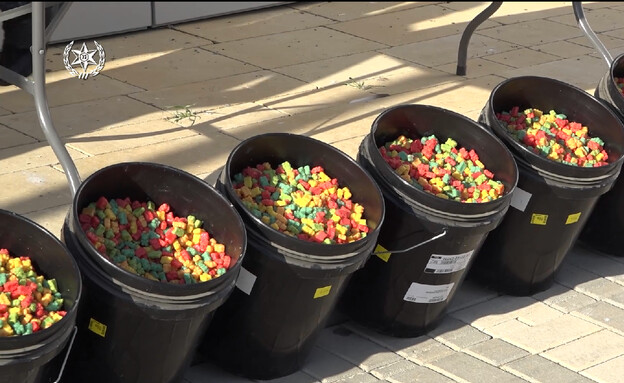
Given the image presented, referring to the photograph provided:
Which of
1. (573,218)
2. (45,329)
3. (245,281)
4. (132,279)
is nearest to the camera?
(45,329)

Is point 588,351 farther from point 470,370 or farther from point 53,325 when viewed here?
point 53,325

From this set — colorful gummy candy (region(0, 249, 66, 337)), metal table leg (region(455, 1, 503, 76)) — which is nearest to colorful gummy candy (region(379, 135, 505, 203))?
colorful gummy candy (region(0, 249, 66, 337))

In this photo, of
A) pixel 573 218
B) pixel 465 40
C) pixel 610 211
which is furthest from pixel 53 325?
pixel 465 40

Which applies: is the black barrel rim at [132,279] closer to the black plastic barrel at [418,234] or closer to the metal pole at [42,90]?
the metal pole at [42,90]

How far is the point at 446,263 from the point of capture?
4.51 meters

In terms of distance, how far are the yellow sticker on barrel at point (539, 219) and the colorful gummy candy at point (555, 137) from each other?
251 mm

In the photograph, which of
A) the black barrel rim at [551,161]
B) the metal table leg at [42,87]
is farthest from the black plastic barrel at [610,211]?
the metal table leg at [42,87]

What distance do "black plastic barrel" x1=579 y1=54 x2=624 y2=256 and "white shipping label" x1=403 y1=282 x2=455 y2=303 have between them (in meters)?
1.23

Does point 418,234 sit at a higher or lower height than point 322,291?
higher

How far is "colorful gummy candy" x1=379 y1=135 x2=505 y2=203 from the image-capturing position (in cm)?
456

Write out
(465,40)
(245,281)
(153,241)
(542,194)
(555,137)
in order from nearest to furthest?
(153,241)
(245,281)
(542,194)
(555,137)
(465,40)

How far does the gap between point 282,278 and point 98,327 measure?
68cm

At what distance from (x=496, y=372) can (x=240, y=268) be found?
124 cm

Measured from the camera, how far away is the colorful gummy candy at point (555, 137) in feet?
16.3
